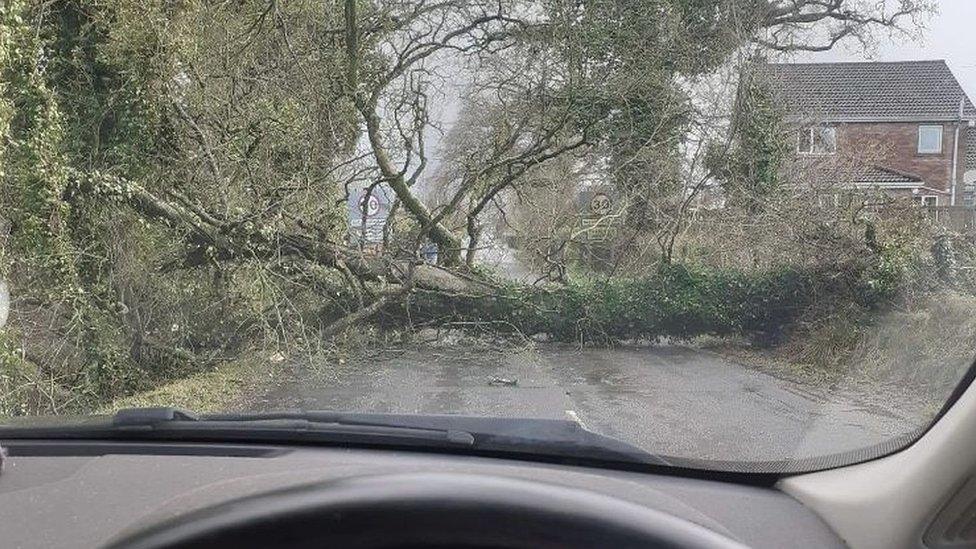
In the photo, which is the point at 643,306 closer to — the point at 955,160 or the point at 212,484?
the point at 955,160

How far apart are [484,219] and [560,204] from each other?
84 centimetres

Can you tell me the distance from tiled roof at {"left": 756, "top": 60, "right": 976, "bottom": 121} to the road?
4.88 feet

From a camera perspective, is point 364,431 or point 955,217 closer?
point 364,431

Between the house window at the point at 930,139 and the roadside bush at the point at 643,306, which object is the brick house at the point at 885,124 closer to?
the house window at the point at 930,139

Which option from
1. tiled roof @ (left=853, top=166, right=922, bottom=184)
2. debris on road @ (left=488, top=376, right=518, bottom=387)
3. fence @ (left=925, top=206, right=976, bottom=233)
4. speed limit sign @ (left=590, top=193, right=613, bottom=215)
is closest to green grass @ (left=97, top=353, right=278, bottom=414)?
debris on road @ (left=488, top=376, right=518, bottom=387)

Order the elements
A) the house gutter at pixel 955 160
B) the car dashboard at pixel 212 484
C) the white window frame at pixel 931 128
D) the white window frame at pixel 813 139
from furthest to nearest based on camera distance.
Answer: the white window frame at pixel 813 139
the white window frame at pixel 931 128
the house gutter at pixel 955 160
the car dashboard at pixel 212 484

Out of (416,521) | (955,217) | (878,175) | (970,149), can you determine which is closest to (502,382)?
(955,217)

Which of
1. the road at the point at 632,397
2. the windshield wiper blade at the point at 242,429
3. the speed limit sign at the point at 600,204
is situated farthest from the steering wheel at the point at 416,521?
the speed limit sign at the point at 600,204

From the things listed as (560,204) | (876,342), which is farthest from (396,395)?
(560,204)

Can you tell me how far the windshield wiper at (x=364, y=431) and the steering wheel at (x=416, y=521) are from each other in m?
1.04

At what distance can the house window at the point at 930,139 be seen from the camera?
482 centimetres

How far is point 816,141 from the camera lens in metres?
9.27

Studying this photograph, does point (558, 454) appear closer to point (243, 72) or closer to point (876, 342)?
point (876, 342)

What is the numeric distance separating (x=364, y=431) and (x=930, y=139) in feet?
13.2
